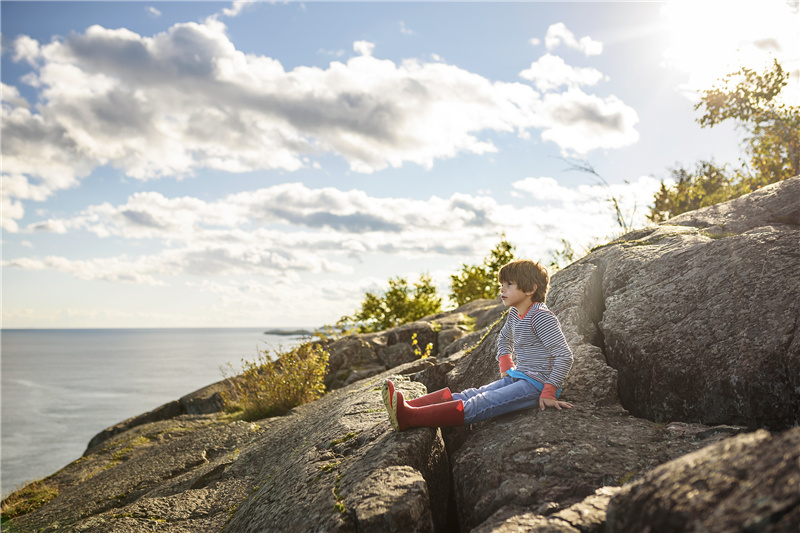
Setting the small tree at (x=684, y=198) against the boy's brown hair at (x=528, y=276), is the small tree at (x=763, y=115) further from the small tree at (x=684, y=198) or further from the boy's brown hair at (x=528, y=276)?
the boy's brown hair at (x=528, y=276)

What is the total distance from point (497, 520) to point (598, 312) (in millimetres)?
3200

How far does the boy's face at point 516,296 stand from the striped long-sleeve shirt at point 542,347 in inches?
4.7

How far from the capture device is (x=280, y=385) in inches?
383

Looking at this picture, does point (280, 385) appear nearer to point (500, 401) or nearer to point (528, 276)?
point (500, 401)

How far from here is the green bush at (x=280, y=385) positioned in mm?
9680

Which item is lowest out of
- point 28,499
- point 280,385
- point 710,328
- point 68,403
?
point 68,403

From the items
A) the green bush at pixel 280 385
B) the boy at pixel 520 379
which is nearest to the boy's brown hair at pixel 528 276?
the boy at pixel 520 379

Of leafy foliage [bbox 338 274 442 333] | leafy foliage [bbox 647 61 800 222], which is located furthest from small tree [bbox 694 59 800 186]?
leafy foliage [bbox 338 274 442 333]

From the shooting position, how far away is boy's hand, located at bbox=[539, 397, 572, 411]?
15.1 ft

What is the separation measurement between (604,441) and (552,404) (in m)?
0.64

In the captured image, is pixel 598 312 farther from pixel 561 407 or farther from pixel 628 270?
pixel 561 407

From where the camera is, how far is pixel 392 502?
3451 millimetres

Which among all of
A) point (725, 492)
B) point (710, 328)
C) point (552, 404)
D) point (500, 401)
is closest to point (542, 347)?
point (552, 404)

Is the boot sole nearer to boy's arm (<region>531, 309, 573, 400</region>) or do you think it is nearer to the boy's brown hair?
boy's arm (<region>531, 309, 573, 400</region>)
